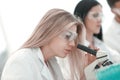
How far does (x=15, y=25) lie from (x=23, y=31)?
93 mm

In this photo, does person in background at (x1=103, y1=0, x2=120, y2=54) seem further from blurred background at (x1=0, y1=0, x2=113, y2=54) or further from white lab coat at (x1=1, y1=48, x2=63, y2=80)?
white lab coat at (x1=1, y1=48, x2=63, y2=80)

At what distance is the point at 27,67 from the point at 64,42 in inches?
10.1

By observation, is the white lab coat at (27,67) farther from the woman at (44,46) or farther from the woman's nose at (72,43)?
the woman's nose at (72,43)

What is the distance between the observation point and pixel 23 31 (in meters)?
2.74

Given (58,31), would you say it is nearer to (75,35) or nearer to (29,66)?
(75,35)

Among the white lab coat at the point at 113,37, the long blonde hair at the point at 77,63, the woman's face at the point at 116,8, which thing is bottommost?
the white lab coat at the point at 113,37

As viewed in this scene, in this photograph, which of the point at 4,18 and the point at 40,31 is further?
the point at 4,18

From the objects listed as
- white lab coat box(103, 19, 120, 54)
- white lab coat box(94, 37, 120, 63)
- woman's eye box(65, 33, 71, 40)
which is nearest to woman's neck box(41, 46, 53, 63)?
woman's eye box(65, 33, 71, 40)

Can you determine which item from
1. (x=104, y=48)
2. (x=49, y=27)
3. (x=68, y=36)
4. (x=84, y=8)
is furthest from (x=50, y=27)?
(x=104, y=48)

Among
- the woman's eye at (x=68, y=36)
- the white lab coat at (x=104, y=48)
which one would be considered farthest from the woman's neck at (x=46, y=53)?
the white lab coat at (x=104, y=48)

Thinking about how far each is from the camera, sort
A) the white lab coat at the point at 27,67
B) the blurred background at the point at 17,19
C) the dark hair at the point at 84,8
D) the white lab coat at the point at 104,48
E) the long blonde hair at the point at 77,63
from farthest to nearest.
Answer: the blurred background at the point at 17,19 < the white lab coat at the point at 104,48 < the dark hair at the point at 84,8 < the long blonde hair at the point at 77,63 < the white lab coat at the point at 27,67

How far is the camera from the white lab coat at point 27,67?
1.61 m

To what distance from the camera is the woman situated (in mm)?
1630

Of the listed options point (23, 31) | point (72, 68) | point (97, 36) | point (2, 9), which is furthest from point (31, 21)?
point (72, 68)
